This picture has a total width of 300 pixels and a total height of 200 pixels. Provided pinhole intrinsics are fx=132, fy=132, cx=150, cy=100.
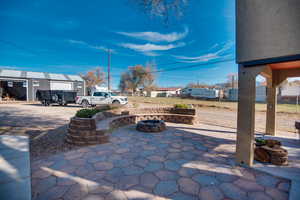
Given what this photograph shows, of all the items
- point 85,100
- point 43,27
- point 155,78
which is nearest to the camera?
point 43,27

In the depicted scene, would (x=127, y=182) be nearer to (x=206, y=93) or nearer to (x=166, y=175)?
(x=166, y=175)

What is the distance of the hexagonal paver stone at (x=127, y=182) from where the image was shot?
81.0 inches

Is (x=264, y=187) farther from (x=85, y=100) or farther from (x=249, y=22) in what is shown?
(x=85, y=100)

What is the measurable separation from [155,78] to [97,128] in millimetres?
34018

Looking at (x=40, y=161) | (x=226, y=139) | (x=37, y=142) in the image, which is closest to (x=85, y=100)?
(x=37, y=142)

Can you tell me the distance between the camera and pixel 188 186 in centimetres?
207

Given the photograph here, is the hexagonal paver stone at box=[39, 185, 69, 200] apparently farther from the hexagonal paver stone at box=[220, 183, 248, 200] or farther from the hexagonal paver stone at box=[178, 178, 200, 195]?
the hexagonal paver stone at box=[220, 183, 248, 200]

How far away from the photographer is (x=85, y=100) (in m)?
13.7

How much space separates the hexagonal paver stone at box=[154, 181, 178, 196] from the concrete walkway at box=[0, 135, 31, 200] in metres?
1.73

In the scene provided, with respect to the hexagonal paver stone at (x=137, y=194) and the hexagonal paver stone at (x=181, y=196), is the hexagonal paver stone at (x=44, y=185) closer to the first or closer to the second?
the hexagonal paver stone at (x=137, y=194)

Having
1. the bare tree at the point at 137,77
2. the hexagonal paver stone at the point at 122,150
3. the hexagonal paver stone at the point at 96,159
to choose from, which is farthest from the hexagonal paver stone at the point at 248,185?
Result: the bare tree at the point at 137,77

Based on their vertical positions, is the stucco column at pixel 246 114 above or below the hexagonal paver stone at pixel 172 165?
above

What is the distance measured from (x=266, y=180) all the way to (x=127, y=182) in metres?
2.35

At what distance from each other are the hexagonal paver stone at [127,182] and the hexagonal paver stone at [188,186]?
722mm
